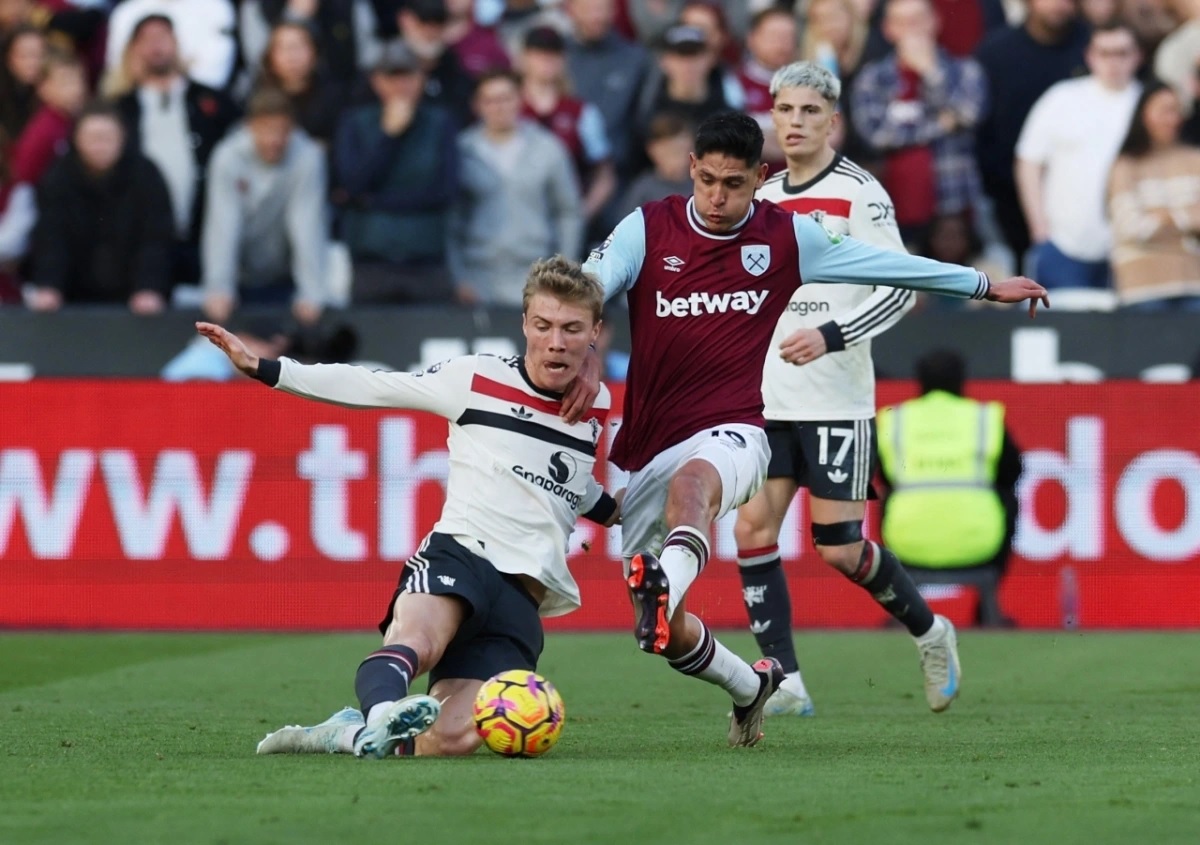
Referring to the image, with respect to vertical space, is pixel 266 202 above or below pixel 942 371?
above

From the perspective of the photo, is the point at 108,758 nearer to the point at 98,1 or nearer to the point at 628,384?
the point at 628,384

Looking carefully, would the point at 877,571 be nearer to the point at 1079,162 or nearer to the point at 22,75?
the point at 1079,162

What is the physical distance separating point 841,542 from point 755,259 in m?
2.08

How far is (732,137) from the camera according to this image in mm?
7547

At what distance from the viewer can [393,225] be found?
15.2 m

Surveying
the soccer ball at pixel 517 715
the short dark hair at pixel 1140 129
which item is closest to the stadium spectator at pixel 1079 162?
the short dark hair at pixel 1140 129

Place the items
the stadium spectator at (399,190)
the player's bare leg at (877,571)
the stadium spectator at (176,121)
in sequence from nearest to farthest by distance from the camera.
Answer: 1. the player's bare leg at (877,571)
2. the stadium spectator at (399,190)
3. the stadium spectator at (176,121)

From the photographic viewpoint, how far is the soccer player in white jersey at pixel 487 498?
281 inches

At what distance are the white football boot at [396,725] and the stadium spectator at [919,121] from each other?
31.5ft

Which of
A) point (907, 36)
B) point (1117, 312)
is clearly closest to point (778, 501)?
point (1117, 312)

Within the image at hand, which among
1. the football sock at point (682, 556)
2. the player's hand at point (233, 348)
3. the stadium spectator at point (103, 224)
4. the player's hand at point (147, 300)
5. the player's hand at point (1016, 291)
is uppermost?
the stadium spectator at point (103, 224)

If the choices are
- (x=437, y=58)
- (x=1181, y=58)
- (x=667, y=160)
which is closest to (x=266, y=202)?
(x=437, y=58)

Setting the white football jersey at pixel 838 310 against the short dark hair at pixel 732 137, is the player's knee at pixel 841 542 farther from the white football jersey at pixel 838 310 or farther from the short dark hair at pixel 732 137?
the short dark hair at pixel 732 137

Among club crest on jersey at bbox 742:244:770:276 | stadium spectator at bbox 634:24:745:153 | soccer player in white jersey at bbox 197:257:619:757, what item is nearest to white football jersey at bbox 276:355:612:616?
soccer player in white jersey at bbox 197:257:619:757
